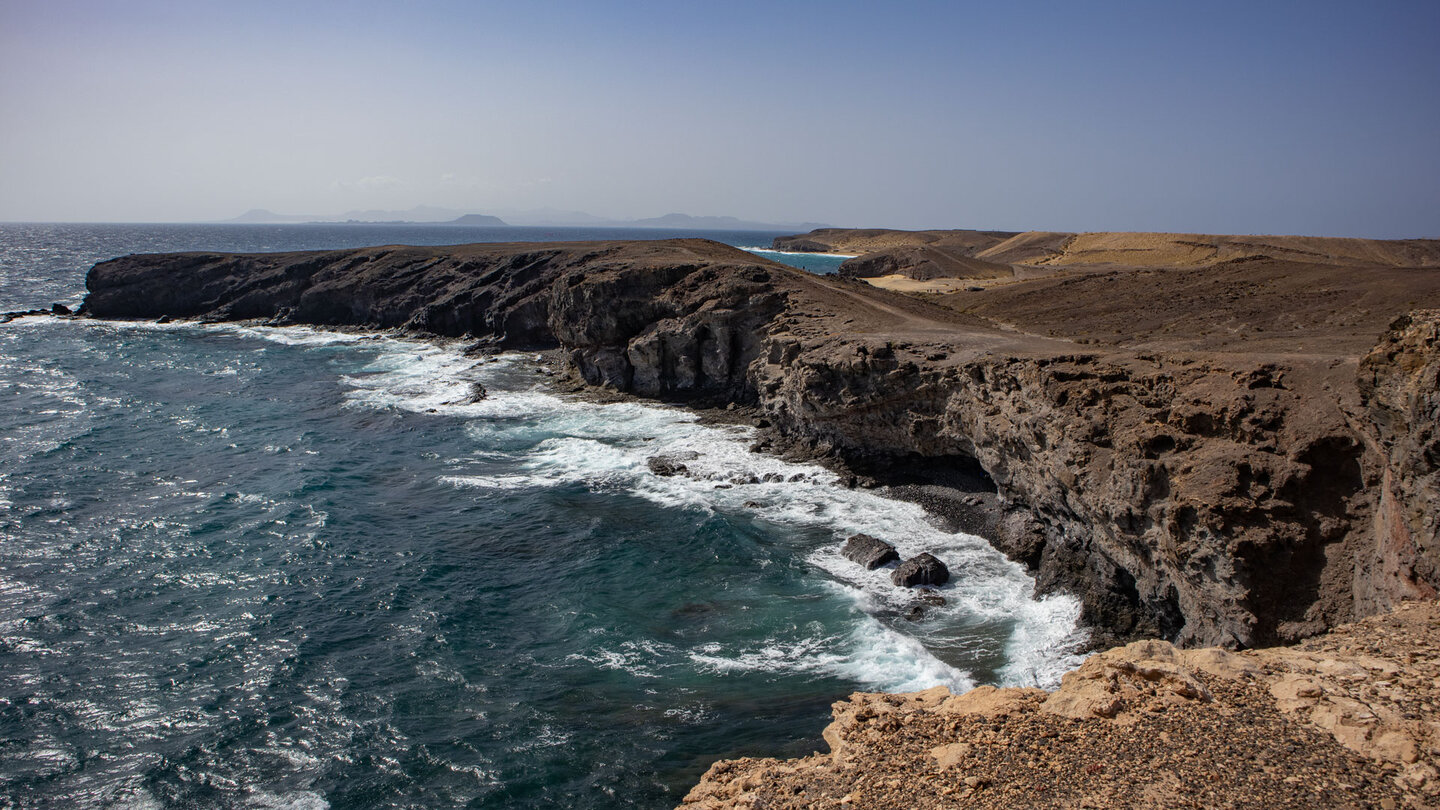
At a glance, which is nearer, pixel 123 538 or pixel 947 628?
pixel 947 628

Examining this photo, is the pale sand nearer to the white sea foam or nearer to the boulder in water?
the white sea foam

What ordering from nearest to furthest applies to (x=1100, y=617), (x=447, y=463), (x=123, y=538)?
(x=1100, y=617)
(x=123, y=538)
(x=447, y=463)

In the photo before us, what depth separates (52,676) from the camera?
727 inches

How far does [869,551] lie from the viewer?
24.3 m

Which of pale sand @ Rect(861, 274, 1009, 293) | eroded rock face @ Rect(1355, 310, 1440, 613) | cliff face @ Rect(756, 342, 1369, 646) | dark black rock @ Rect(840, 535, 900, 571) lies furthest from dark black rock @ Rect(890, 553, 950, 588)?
pale sand @ Rect(861, 274, 1009, 293)

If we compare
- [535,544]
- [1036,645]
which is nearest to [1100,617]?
[1036,645]

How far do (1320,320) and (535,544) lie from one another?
3919cm

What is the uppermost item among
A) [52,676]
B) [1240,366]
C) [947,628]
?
[1240,366]

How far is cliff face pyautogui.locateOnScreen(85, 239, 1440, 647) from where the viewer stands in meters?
15.1

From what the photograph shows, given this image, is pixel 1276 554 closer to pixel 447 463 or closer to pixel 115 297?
pixel 447 463

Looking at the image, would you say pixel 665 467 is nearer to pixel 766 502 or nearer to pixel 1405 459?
pixel 766 502

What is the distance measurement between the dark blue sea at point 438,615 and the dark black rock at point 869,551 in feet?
2.42

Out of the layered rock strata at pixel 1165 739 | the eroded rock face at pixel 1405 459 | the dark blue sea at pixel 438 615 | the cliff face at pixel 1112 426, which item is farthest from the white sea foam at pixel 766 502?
the eroded rock face at pixel 1405 459

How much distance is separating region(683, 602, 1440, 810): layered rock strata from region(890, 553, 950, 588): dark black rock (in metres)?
10.6
